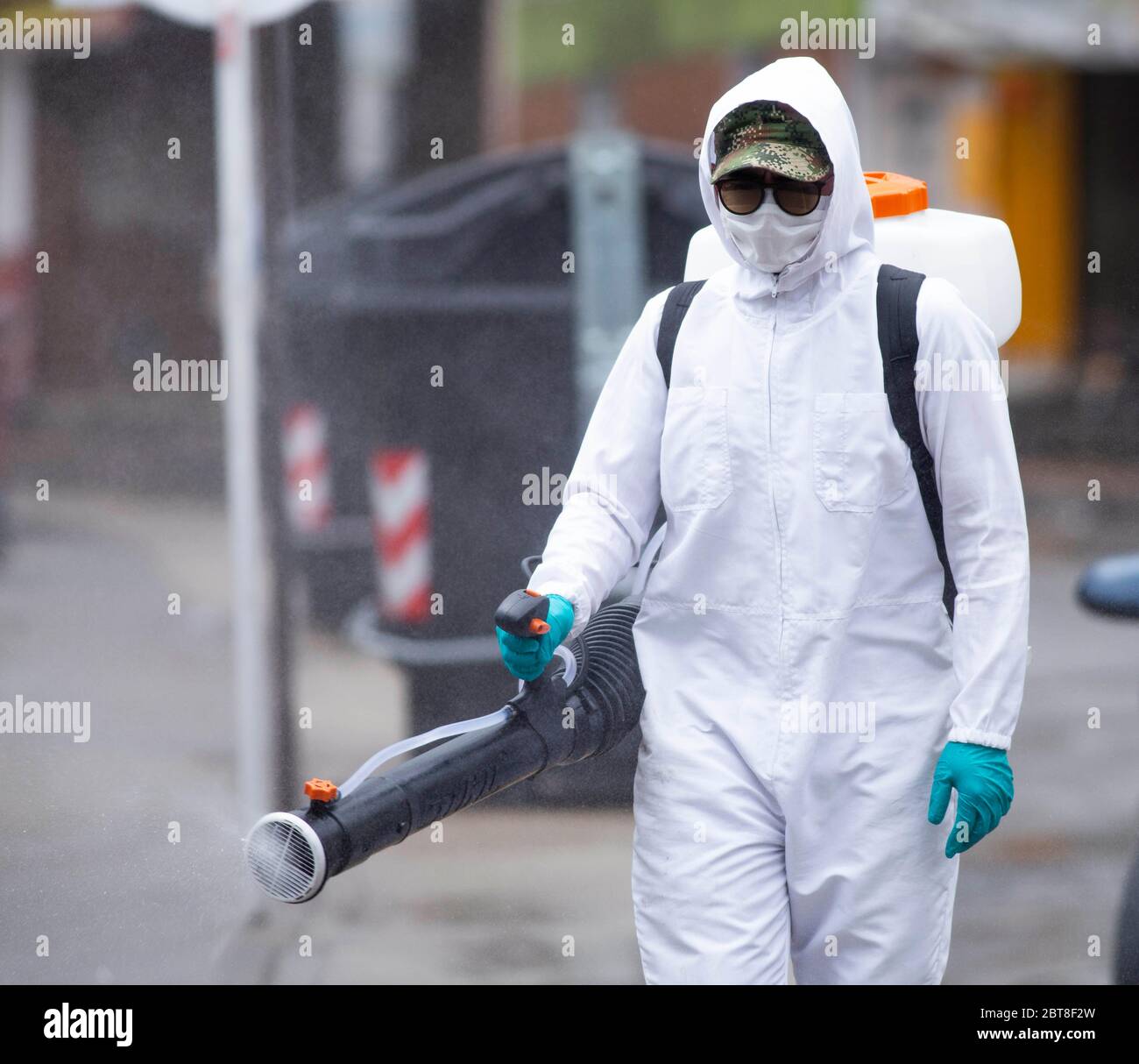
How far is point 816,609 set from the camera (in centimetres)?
256

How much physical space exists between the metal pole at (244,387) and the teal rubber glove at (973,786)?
2.35 m

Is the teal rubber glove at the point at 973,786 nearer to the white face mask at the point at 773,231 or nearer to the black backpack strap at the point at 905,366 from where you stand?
the black backpack strap at the point at 905,366

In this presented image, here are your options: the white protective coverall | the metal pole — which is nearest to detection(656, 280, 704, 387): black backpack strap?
the white protective coverall

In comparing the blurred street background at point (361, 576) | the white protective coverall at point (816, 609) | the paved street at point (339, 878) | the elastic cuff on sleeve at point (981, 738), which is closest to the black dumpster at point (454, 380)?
the blurred street background at point (361, 576)

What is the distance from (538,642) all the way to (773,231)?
0.66m

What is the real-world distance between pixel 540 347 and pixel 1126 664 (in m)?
3.14

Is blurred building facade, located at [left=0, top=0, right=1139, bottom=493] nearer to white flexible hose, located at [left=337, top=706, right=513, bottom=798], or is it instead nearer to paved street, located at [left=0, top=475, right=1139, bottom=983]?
paved street, located at [left=0, top=475, right=1139, bottom=983]

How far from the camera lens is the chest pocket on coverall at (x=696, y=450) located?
2.60 m

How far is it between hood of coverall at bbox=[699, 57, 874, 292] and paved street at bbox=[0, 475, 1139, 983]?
4.94ft

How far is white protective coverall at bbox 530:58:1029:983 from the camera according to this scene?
2.52m
